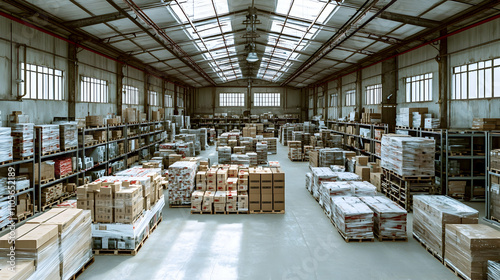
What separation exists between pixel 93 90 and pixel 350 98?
54.4 feet

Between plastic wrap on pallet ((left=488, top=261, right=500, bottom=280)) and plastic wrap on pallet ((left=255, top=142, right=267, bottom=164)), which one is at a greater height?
plastic wrap on pallet ((left=255, top=142, right=267, bottom=164))

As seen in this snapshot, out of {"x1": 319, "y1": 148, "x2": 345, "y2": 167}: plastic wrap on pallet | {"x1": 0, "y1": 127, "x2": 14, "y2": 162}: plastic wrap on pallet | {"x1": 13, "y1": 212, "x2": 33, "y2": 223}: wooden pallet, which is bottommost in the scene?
{"x1": 13, "y1": 212, "x2": 33, "y2": 223}: wooden pallet

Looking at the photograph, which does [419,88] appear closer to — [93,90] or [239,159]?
[239,159]

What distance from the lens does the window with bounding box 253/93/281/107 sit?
36281mm

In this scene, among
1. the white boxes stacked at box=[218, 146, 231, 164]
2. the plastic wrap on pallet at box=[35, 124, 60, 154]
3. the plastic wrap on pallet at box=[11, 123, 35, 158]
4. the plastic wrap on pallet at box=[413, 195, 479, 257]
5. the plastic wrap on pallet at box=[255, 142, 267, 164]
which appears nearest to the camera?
the plastic wrap on pallet at box=[413, 195, 479, 257]

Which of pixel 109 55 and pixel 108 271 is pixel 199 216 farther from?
pixel 109 55

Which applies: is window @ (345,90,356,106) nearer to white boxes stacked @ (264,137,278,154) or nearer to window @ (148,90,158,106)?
white boxes stacked @ (264,137,278,154)

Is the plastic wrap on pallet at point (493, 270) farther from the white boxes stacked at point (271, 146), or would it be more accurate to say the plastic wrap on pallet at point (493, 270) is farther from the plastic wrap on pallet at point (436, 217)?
the white boxes stacked at point (271, 146)

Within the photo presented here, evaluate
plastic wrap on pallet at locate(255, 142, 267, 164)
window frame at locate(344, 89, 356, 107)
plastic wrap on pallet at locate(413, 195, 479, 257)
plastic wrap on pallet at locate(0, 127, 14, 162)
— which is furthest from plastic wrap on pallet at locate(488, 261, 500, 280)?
window frame at locate(344, 89, 356, 107)

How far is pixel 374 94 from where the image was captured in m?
18.5

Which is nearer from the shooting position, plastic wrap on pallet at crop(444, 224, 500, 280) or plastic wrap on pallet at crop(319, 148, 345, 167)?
plastic wrap on pallet at crop(444, 224, 500, 280)

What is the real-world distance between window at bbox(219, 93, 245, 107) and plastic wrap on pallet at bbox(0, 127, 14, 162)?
28.9 m

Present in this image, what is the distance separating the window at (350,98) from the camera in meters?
22.0

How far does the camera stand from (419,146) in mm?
9148
